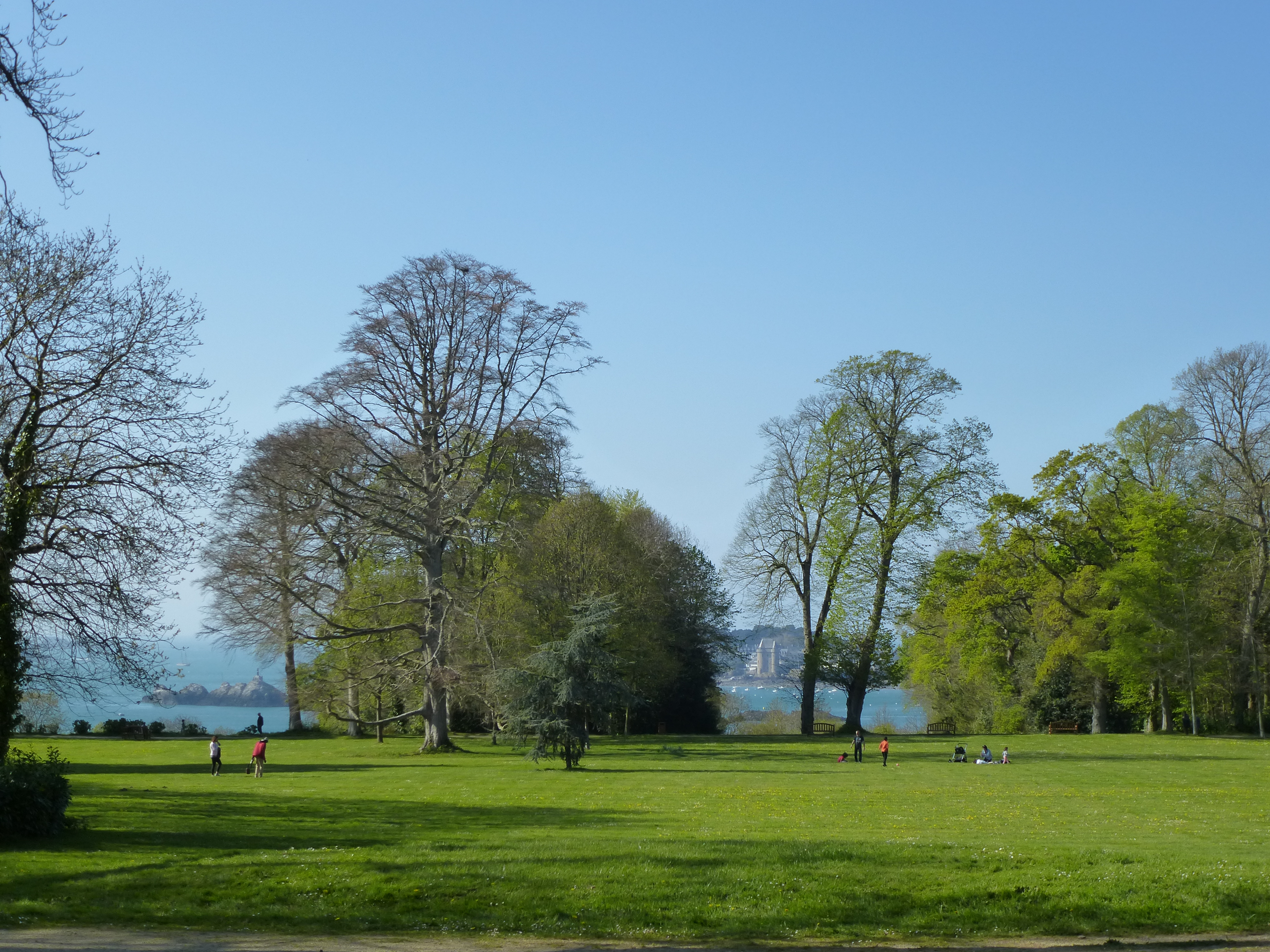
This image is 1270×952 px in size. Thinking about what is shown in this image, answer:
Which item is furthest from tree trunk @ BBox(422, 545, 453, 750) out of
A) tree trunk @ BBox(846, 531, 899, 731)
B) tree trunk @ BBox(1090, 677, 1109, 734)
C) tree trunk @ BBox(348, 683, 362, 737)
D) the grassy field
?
tree trunk @ BBox(1090, 677, 1109, 734)

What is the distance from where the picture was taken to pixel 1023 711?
56844mm

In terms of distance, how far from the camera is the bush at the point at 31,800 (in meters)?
15.4

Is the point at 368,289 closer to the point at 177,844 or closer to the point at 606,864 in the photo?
the point at 177,844

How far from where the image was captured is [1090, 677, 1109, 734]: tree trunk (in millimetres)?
52250

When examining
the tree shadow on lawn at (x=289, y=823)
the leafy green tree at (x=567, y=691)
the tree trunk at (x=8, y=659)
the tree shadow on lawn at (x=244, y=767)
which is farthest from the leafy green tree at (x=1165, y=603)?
the tree trunk at (x=8, y=659)

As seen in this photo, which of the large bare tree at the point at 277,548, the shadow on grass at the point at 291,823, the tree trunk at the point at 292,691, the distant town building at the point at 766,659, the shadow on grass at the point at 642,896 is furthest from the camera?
the distant town building at the point at 766,659

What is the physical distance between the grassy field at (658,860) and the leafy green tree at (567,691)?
22.3 ft

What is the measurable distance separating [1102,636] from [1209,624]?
4971 millimetres

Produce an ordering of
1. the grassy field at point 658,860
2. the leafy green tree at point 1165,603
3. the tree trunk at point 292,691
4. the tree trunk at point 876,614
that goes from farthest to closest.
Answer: the tree trunk at point 876,614 < the tree trunk at point 292,691 < the leafy green tree at point 1165,603 < the grassy field at point 658,860

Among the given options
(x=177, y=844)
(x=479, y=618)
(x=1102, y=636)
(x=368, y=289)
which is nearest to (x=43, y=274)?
(x=177, y=844)

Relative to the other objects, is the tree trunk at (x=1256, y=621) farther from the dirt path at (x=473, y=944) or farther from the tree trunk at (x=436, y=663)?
the dirt path at (x=473, y=944)

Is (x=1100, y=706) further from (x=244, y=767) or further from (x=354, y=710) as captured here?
(x=244, y=767)

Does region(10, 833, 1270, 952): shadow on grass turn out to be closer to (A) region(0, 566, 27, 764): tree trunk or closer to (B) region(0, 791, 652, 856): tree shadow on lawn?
(B) region(0, 791, 652, 856): tree shadow on lawn

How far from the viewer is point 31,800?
15578 mm
